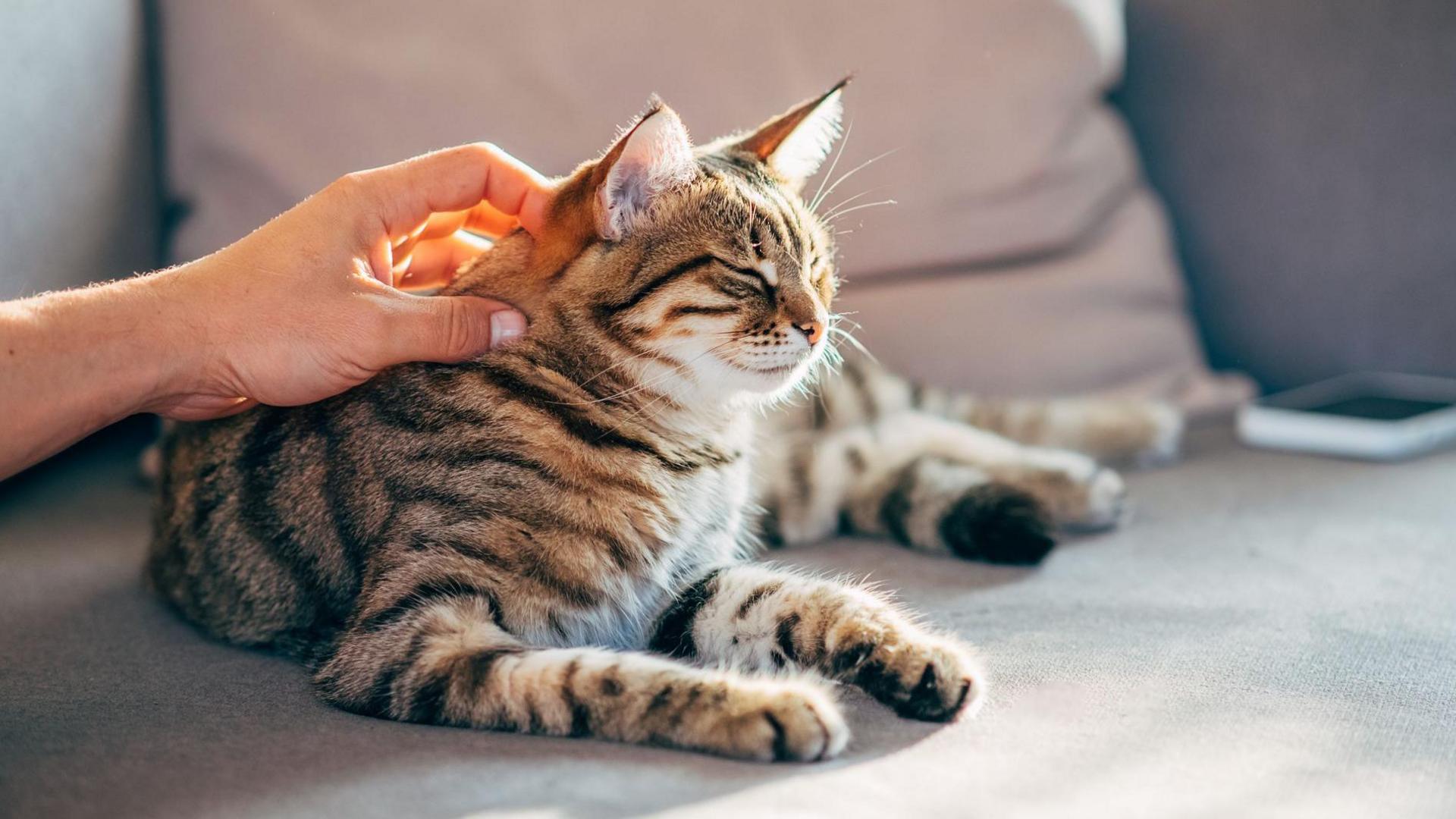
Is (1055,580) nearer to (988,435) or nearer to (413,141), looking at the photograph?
(988,435)

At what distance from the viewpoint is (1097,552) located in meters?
1.42

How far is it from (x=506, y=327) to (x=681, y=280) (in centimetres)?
19

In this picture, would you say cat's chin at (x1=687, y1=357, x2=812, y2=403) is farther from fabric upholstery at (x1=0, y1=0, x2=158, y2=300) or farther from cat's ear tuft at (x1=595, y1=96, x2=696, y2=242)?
fabric upholstery at (x1=0, y1=0, x2=158, y2=300)

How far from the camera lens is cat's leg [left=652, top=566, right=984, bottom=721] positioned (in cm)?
97

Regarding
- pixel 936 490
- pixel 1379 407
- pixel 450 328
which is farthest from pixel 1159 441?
pixel 450 328

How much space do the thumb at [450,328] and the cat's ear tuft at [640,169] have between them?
0.44ft

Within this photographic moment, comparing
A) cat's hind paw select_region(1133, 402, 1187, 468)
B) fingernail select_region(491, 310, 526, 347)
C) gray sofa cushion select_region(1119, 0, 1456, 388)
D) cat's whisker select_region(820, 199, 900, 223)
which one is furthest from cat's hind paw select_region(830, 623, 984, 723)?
gray sofa cushion select_region(1119, 0, 1456, 388)

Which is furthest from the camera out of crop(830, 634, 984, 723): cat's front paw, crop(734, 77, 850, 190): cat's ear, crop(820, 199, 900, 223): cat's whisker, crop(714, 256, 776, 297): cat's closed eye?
crop(820, 199, 900, 223): cat's whisker

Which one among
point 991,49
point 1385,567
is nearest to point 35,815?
point 1385,567

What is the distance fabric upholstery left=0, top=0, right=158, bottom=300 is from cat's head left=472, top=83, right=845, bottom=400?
67cm

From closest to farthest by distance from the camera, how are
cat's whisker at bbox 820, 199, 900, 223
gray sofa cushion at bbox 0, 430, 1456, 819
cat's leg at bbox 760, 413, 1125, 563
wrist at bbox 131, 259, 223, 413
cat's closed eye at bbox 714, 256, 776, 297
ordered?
gray sofa cushion at bbox 0, 430, 1456, 819
wrist at bbox 131, 259, 223, 413
cat's closed eye at bbox 714, 256, 776, 297
cat's leg at bbox 760, 413, 1125, 563
cat's whisker at bbox 820, 199, 900, 223

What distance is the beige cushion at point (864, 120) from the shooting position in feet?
5.28

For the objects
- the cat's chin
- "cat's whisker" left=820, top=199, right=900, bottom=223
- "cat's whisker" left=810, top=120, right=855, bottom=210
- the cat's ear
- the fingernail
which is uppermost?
the cat's ear

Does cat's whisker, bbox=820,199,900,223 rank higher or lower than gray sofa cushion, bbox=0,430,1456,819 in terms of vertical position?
higher
